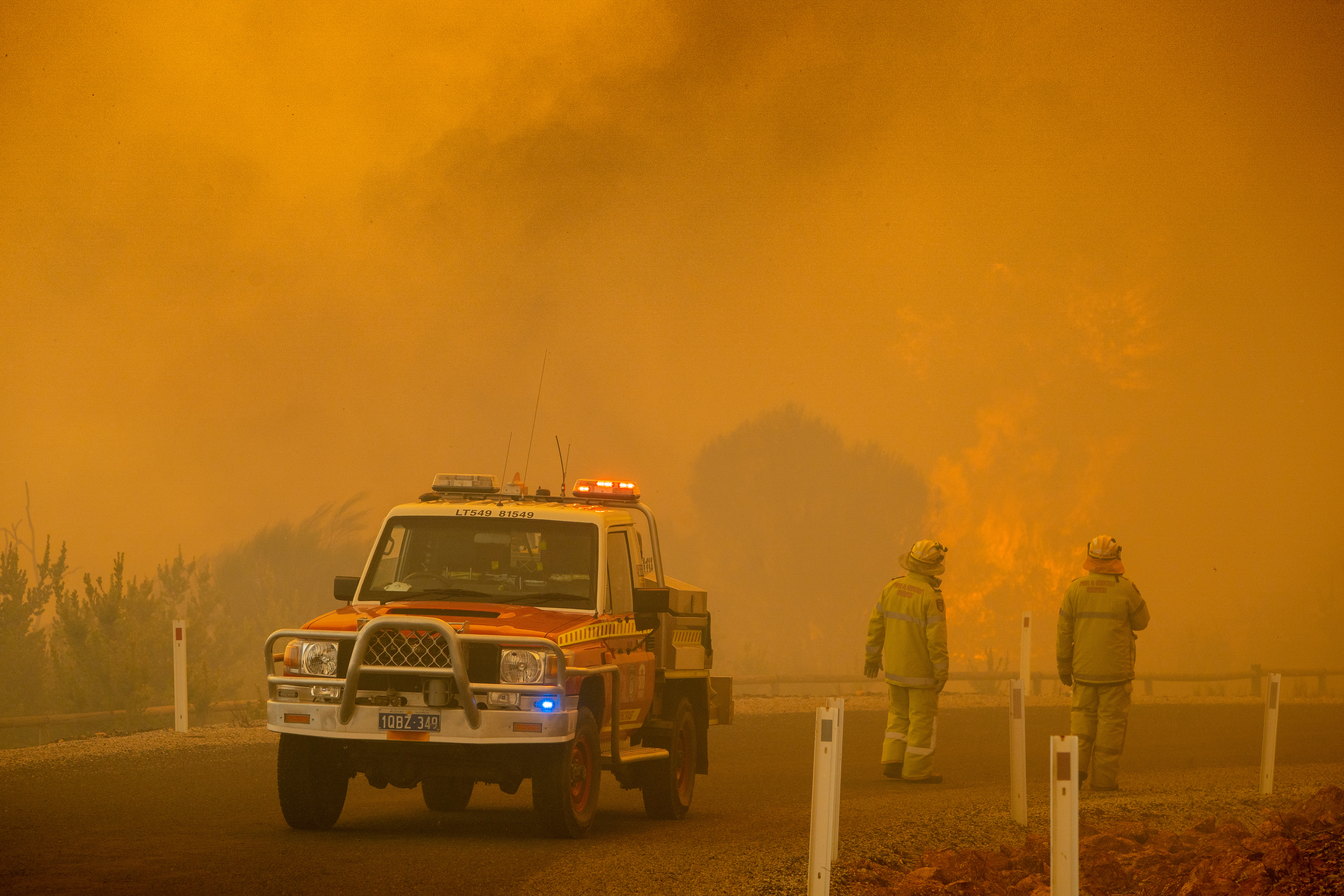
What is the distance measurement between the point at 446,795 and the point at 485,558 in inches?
89.5

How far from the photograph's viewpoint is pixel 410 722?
970 centimetres

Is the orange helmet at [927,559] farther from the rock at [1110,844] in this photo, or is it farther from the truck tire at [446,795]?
the truck tire at [446,795]

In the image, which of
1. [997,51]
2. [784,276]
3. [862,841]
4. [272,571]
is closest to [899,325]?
[784,276]

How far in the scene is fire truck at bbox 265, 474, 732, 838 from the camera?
9.72 metres

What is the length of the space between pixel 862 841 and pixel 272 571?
1634 inches

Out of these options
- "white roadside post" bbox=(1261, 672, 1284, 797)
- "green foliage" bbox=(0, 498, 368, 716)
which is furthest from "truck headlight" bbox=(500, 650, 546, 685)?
"green foliage" bbox=(0, 498, 368, 716)

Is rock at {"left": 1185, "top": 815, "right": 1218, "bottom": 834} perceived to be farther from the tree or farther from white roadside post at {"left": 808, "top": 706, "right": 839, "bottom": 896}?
the tree

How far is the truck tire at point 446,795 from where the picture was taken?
12352 millimetres

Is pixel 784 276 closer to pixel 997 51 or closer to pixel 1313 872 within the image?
pixel 997 51

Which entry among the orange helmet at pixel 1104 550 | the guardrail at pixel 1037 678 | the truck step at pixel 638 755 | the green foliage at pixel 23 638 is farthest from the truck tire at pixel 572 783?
the green foliage at pixel 23 638

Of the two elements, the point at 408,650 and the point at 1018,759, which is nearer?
the point at 408,650

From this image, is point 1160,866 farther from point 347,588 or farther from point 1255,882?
point 347,588

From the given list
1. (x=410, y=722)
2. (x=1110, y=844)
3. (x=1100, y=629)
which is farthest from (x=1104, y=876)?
(x=1100, y=629)

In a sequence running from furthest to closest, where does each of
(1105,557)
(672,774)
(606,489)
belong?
(1105,557) → (606,489) → (672,774)
